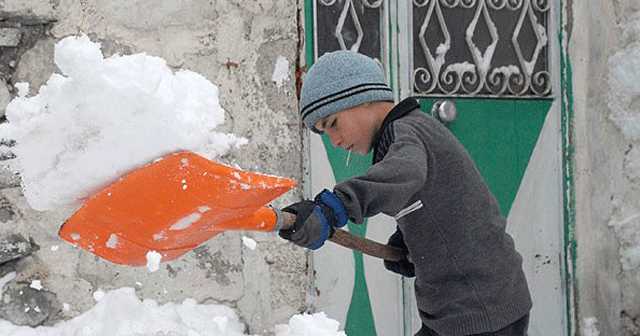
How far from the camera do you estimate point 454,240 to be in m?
2.71

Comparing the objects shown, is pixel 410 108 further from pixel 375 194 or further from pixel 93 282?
pixel 93 282

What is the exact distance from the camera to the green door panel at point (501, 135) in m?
4.19

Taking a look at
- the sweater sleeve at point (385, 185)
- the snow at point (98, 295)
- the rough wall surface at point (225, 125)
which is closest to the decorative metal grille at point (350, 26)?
the rough wall surface at point (225, 125)

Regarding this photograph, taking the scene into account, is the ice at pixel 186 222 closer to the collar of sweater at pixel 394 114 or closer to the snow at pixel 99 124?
the snow at pixel 99 124

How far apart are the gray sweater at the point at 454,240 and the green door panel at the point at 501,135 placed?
139cm

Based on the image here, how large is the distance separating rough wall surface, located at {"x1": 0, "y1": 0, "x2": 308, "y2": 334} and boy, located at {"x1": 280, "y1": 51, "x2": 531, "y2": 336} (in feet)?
2.98

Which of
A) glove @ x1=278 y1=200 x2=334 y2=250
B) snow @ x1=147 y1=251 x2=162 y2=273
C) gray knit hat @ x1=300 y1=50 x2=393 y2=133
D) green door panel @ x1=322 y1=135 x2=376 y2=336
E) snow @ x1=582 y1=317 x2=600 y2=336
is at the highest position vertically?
gray knit hat @ x1=300 y1=50 x2=393 y2=133

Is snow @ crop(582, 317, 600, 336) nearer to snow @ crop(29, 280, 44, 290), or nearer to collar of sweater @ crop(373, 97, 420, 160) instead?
collar of sweater @ crop(373, 97, 420, 160)

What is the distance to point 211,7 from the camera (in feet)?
11.9

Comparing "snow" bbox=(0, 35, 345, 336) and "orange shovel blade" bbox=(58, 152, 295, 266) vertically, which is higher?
"snow" bbox=(0, 35, 345, 336)

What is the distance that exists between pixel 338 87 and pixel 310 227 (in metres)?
0.61

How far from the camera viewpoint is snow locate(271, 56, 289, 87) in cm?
373

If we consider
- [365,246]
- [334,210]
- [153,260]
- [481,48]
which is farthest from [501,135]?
[153,260]

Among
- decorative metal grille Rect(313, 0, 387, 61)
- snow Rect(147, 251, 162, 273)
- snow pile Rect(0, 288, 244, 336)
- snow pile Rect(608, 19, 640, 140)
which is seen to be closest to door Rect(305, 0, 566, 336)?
decorative metal grille Rect(313, 0, 387, 61)
